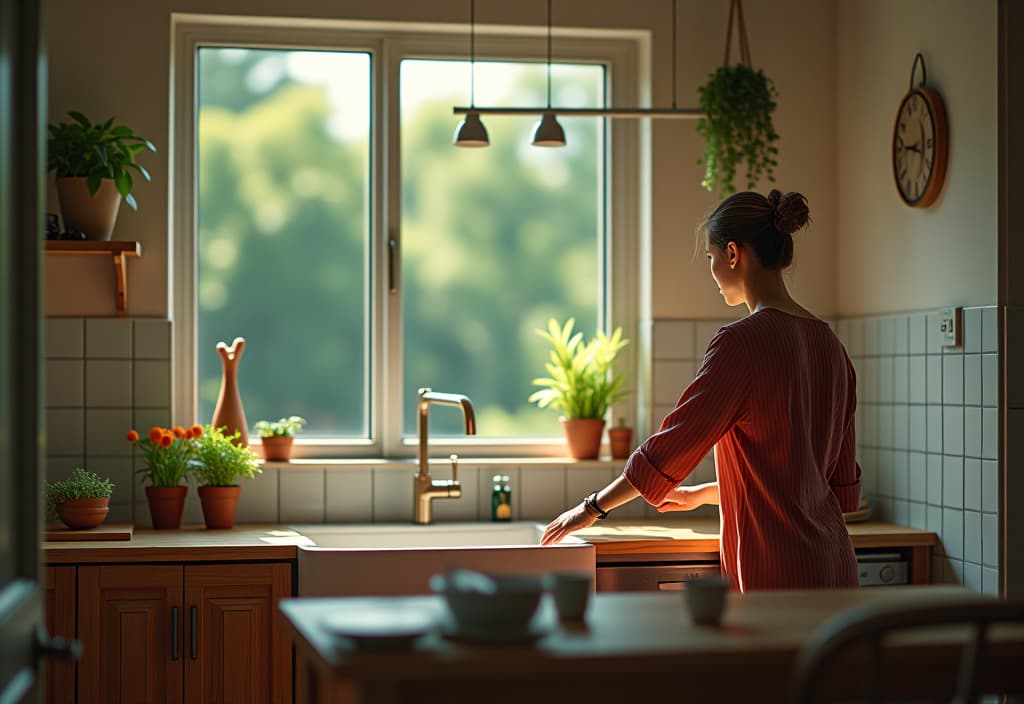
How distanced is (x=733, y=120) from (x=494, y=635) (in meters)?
2.28

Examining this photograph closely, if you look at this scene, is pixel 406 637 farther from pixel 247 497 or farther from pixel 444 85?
pixel 444 85

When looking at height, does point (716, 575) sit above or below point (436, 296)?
below

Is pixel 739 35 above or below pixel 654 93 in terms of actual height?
above

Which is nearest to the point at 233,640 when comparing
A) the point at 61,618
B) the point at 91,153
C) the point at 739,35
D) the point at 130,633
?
the point at 130,633

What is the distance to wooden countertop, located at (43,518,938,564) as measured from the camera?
291 centimetres

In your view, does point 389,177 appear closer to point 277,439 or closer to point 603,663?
point 277,439

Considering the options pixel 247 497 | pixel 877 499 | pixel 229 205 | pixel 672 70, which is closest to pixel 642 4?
pixel 672 70

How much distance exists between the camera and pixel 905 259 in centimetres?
335

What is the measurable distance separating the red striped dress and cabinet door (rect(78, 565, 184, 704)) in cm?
125

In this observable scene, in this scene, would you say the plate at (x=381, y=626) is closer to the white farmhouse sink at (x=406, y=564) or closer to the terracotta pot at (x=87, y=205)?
the white farmhouse sink at (x=406, y=564)

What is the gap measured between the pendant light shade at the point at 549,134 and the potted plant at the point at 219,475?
115 cm

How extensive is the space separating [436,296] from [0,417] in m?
2.22

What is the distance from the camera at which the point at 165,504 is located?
327 centimetres

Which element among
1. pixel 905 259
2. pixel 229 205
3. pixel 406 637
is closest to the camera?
pixel 406 637
